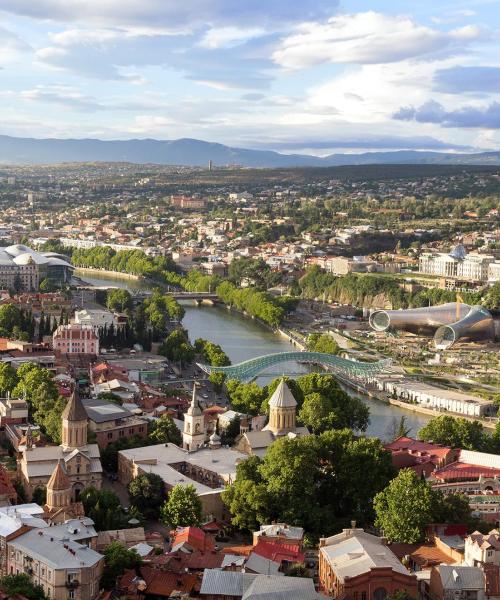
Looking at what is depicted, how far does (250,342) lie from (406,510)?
77.1ft

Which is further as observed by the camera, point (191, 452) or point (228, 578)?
point (191, 452)

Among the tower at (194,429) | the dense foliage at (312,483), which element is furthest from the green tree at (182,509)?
the tower at (194,429)

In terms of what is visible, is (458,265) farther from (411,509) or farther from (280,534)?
(280,534)

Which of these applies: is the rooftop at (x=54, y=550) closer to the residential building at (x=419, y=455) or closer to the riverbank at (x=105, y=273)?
the residential building at (x=419, y=455)

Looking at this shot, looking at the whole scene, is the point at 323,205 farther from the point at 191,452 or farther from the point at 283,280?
the point at 191,452

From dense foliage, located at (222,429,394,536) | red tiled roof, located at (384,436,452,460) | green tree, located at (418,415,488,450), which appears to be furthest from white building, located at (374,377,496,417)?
dense foliage, located at (222,429,394,536)

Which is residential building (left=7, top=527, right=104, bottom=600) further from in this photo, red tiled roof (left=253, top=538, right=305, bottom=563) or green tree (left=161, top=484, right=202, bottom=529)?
green tree (left=161, top=484, right=202, bottom=529)

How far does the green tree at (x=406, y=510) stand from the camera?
15969 mm

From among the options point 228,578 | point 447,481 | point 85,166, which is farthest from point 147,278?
point 85,166

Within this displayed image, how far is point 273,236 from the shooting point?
2886 inches

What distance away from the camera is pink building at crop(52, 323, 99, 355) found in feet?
101

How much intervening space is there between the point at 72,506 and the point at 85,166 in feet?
539

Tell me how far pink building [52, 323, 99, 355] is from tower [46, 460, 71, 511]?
14524 mm

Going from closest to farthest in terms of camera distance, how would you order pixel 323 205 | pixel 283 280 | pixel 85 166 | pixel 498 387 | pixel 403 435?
pixel 403 435, pixel 498 387, pixel 283 280, pixel 323 205, pixel 85 166
